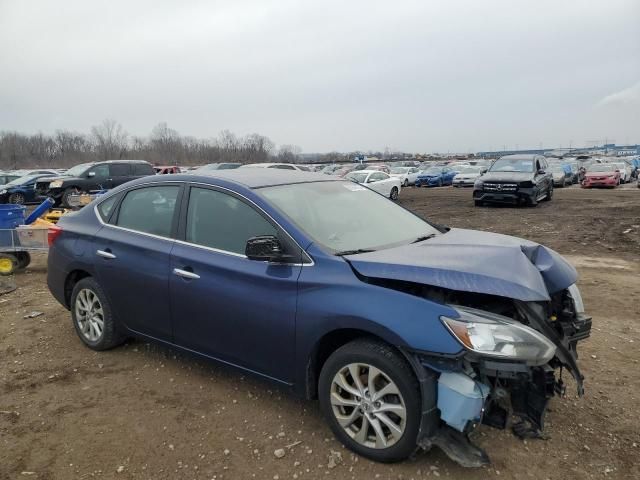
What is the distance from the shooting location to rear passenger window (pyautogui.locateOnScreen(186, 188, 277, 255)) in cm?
343

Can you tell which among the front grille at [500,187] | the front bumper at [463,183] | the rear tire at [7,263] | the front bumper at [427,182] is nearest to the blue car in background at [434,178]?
the front bumper at [427,182]

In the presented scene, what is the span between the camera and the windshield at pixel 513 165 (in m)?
18.0

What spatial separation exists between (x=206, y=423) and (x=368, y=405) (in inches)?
47.7

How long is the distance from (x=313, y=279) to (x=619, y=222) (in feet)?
42.7

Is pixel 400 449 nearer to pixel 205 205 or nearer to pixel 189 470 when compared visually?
pixel 189 470

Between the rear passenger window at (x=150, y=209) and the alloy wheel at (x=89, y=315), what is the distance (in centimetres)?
77

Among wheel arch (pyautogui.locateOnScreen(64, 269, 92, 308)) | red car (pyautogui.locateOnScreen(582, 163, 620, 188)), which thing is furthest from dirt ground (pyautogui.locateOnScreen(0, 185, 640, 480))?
red car (pyautogui.locateOnScreen(582, 163, 620, 188))

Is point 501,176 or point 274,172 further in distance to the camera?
point 501,176

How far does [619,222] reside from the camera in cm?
1319

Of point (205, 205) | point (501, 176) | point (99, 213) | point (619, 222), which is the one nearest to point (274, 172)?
point (205, 205)

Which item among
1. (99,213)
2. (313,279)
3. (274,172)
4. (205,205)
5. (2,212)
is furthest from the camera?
(2,212)

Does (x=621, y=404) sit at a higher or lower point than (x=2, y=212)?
lower

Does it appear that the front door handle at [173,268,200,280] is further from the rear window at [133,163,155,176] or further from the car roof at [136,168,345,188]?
the rear window at [133,163,155,176]

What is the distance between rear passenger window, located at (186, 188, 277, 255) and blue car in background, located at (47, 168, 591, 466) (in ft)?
0.04
